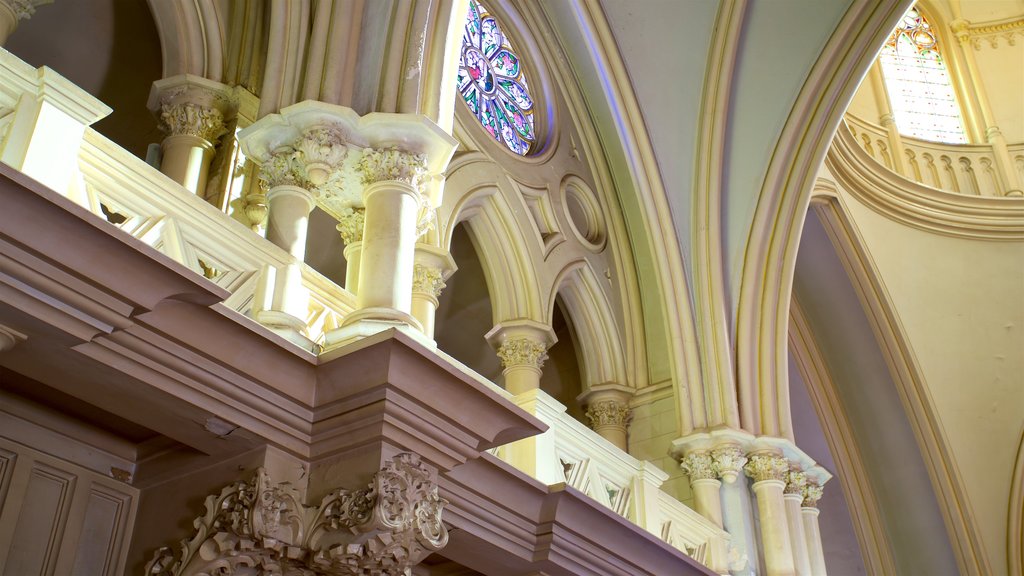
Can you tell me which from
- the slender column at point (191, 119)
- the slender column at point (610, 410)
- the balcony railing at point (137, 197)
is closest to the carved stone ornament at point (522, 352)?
the slender column at point (610, 410)

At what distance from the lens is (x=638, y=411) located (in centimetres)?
1045

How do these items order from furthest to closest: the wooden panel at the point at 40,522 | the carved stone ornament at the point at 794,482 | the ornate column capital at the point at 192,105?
1. the carved stone ornament at the point at 794,482
2. the ornate column capital at the point at 192,105
3. the wooden panel at the point at 40,522

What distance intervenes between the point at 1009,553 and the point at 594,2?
28.8 feet

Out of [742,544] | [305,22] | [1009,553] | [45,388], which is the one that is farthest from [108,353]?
[1009,553]

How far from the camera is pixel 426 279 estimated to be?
28.5 ft

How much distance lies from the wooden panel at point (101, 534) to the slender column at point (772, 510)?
18.2 feet

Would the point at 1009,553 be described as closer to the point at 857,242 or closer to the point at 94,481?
the point at 857,242

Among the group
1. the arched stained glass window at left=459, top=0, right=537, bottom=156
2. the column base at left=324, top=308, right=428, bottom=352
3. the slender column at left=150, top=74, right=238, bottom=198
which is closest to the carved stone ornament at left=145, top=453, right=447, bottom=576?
the column base at left=324, top=308, right=428, bottom=352

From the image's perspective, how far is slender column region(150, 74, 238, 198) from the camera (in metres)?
7.43

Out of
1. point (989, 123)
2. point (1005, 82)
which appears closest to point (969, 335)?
point (989, 123)

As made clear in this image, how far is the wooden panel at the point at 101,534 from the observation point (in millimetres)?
4961

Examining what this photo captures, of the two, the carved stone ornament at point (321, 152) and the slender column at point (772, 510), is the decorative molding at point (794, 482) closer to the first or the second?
the slender column at point (772, 510)

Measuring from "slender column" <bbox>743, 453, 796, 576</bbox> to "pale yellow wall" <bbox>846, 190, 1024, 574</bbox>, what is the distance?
6.11 m

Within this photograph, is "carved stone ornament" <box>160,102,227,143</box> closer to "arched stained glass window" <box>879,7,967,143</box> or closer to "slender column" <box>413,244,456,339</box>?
"slender column" <box>413,244,456,339</box>
